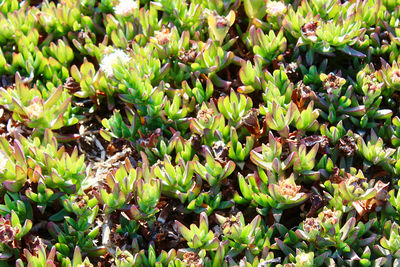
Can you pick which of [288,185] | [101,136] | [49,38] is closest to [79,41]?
[49,38]

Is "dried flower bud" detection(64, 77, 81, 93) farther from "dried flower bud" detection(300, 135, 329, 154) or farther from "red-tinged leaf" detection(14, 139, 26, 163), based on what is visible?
"dried flower bud" detection(300, 135, 329, 154)

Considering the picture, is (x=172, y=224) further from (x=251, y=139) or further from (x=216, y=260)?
(x=251, y=139)

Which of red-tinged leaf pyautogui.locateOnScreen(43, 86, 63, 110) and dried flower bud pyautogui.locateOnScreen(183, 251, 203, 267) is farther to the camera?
red-tinged leaf pyautogui.locateOnScreen(43, 86, 63, 110)

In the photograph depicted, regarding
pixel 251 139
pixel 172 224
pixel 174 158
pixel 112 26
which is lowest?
pixel 172 224

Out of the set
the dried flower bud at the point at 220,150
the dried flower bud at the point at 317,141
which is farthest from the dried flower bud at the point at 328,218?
the dried flower bud at the point at 220,150

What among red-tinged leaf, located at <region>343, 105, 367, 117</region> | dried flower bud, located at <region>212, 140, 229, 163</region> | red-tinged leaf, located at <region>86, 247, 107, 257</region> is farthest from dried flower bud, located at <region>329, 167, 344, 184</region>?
red-tinged leaf, located at <region>86, 247, 107, 257</region>

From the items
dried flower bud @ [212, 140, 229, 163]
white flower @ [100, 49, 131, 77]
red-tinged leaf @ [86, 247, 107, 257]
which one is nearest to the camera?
red-tinged leaf @ [86, 247, 107, 257]

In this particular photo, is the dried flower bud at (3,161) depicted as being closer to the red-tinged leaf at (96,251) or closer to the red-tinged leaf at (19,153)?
the red-tinged leaf at (19,153)
